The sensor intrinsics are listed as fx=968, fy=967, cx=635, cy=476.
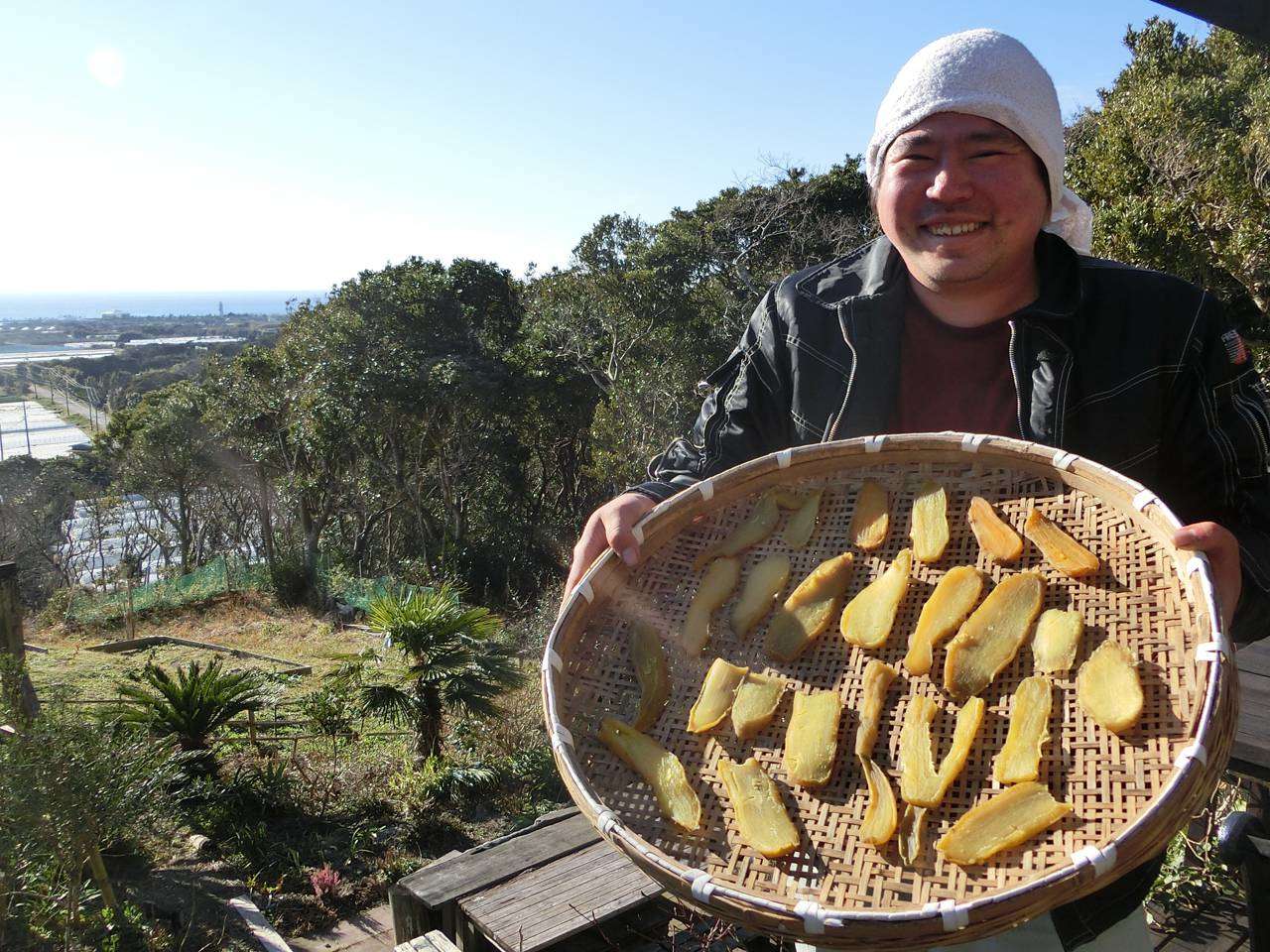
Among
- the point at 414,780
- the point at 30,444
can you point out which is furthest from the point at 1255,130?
the point at 30,444

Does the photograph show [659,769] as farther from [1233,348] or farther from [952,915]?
[1233,348]

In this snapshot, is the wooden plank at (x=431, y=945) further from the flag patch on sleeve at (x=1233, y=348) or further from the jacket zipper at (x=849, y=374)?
the flag patch on sleeve at (x=1233, y=348)

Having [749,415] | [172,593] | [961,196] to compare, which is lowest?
[172,593]

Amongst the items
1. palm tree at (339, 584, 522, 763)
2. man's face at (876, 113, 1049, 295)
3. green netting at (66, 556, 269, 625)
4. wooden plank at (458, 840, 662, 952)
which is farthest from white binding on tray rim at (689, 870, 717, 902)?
green netting at (66, 556, 269, 625)

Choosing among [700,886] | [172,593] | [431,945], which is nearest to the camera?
[700,886]

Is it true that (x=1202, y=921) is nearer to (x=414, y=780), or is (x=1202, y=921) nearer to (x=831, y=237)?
(x=414, y=780)

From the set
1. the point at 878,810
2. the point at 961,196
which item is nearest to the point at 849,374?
the point at 961,196

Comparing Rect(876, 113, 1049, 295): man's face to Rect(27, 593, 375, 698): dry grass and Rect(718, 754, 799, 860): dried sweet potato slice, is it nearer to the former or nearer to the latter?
Rect(718, 754, 799, 860): dried sweet potato slice
